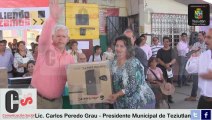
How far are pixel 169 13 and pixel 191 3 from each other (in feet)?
0.76

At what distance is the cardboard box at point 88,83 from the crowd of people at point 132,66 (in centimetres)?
5

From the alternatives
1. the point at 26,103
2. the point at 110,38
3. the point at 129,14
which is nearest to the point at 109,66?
the point at 110,38

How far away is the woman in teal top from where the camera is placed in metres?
3.02

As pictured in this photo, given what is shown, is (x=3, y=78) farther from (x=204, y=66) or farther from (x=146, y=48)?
(x=204, y=66)

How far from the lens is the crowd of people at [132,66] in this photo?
3000 mm

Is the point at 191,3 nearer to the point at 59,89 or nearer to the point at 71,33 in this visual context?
the point at 71,33

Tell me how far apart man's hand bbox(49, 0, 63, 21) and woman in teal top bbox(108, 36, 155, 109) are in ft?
1.59

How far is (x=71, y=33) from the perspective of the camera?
2.92m

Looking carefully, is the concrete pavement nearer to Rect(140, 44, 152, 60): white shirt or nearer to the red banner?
Rect(140, 44, 152, 60): white shirt

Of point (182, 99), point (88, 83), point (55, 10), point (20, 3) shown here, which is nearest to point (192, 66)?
point (182, 99)

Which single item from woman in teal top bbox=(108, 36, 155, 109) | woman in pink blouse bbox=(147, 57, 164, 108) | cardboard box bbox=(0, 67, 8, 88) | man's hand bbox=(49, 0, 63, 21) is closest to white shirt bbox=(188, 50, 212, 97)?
woman in pink blouse bbox=(147, 57, 164, 108)

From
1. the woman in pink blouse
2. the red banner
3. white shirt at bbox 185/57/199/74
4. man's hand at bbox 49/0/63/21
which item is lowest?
the woman in pink blouse

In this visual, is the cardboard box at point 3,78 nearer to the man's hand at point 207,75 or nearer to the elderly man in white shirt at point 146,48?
the elderly man in white shirt at point 146,48

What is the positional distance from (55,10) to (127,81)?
75 centimetres
